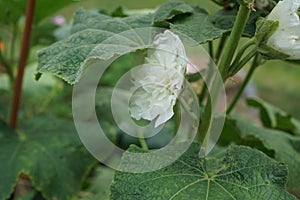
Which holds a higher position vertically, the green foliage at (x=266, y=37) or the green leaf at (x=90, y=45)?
the green foliage at (x=266, y=37)

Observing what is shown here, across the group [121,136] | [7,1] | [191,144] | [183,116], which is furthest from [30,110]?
[191,144]

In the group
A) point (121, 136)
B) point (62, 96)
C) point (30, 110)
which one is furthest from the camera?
point (62, 96)

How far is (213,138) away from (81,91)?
0.39 meters

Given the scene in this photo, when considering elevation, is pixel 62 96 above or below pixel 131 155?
below

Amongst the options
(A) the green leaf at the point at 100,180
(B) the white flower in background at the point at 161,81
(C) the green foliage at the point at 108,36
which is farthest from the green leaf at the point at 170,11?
(A) the green leaf at the point at 100,180

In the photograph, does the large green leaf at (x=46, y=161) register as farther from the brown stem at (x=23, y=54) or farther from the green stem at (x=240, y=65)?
the green stem at (x=240, y=65)

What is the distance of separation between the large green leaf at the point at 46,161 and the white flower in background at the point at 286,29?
53cm

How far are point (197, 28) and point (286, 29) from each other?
15 centimetres

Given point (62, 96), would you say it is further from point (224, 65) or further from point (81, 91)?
point (224, 65)

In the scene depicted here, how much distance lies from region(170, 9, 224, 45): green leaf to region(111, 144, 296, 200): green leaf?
0.15 meters

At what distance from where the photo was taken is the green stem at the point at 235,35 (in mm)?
816

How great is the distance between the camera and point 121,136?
58.5 inches

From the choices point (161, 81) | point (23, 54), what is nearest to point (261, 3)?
point (161, 81)

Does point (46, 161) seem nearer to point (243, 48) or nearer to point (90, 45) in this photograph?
point (90, 45)
